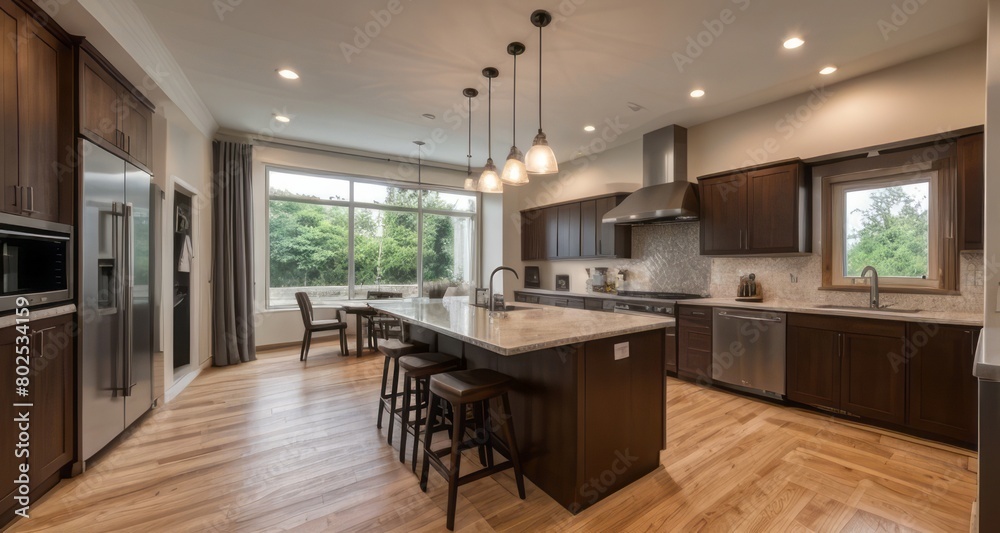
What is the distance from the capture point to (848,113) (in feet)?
11.1

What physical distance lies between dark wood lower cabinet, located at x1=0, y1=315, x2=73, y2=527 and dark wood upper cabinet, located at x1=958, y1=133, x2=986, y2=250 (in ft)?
18.8

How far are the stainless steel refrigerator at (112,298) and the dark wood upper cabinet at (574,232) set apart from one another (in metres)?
4.79

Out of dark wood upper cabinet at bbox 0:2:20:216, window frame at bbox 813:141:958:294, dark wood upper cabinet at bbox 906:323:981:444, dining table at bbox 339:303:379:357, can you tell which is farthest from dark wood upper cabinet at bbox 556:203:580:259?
dark wood upper cabinet at bbox 0:2:20:216

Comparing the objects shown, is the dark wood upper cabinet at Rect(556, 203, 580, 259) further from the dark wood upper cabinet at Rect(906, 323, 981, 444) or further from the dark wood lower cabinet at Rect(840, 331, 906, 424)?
the dark wood upper cabinet at Rect(906, 323, 981, 444)

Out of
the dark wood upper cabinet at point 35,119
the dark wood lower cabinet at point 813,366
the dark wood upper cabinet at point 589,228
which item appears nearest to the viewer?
the dark wood upper cabinet at point 35,119

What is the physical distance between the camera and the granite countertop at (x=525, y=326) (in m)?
1.74

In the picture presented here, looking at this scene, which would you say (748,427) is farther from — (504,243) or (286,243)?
(286,243)

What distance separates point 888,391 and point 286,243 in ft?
22.2

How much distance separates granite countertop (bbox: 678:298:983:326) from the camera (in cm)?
257

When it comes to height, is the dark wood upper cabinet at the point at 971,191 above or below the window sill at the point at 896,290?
above

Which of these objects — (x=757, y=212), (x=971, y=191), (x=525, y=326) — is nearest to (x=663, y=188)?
(x=757, y=212)

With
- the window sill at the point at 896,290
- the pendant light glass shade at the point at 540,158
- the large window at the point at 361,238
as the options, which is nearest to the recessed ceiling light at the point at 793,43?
the pendant light glass shade at the point at 540,158

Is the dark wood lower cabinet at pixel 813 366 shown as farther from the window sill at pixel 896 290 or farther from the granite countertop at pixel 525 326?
the granite countertop at pixel 525 326

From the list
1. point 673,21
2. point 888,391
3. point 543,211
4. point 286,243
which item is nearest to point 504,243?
point 543,211
